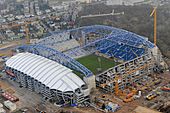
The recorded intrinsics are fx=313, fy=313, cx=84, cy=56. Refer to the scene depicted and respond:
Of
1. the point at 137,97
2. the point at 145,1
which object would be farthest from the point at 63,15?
the point at 137,97

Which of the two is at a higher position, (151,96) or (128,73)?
(128,73)

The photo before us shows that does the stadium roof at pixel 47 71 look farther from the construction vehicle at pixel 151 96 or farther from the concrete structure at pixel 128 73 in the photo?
the construction vehicle at pixel 151 96

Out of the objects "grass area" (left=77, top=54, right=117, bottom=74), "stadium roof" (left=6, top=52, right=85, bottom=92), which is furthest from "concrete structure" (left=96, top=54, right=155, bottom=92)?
"stadium roof" (left=6, top=52, right=85, bottom=92)

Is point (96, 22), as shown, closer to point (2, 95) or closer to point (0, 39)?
point (0, 39)

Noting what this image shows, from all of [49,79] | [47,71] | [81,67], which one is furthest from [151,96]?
[47,71]

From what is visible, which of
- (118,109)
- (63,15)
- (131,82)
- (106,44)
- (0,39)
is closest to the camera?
(118,109)

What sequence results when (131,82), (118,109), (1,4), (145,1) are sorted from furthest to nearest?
(1,4)
(145,1)
(131,82)
(118,109)

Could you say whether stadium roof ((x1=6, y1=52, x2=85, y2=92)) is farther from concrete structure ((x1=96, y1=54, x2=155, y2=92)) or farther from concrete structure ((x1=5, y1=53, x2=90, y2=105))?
concrete structure ((x1=96, y1=54, x2=155, y2=92))

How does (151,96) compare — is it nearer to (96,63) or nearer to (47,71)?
(96,63)
